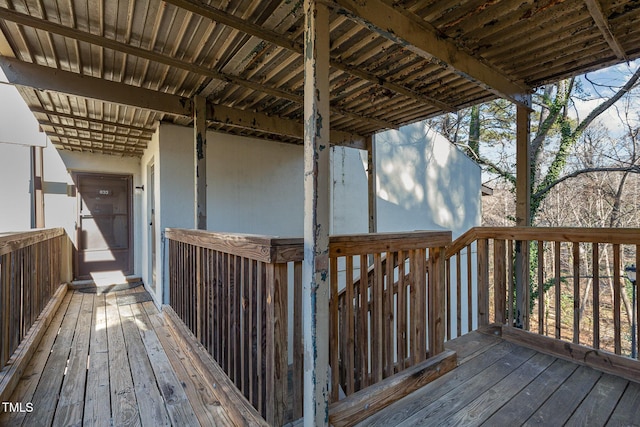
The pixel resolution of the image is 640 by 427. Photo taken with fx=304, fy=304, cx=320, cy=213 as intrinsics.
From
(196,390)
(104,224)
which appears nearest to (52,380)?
(196,390)

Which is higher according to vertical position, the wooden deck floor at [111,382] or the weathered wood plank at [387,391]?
the weathered wood plank at [387,391]

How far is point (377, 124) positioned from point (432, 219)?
4.28 m

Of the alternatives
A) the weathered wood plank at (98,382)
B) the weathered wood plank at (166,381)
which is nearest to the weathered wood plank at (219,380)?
the weathered wood plank at (166,381)

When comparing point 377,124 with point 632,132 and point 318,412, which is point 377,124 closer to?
point 318,412

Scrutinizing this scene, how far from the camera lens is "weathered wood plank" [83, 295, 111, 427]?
1.90 metres

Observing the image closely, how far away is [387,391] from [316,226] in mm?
1105

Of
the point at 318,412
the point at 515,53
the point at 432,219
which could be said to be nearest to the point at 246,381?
the point at 318,412

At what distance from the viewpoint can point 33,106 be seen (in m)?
3.62

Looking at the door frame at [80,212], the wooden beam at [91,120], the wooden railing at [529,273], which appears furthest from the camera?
the door frame at [80,212]

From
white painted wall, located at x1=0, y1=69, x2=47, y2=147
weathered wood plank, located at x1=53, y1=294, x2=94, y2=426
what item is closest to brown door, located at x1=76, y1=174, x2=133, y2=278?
white painted wall, located at x1=0, y1=69, x2=47, y2=147

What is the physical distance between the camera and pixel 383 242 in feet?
6.18

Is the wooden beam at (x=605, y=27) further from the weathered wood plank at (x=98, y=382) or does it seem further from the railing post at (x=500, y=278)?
the weathered wood plank at (x=98, y=382)

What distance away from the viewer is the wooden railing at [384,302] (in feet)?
5.81

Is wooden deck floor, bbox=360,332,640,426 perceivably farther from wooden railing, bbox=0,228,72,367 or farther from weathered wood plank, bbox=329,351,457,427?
wooden railing, bbox=0,228,72,367
